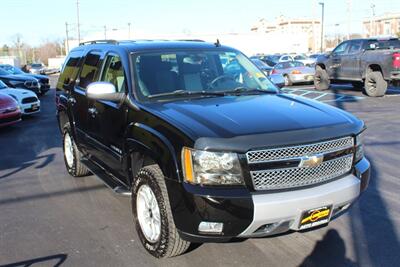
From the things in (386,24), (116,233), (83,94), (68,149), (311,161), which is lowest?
(116,233)

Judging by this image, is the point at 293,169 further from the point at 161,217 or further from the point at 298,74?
the point at 298,74

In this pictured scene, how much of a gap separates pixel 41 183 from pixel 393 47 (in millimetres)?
13738

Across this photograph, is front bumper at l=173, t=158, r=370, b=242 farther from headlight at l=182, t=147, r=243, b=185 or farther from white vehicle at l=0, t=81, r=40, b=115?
white vehicle at l=0, t=81, r=40, b=115

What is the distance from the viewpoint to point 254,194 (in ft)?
11.3

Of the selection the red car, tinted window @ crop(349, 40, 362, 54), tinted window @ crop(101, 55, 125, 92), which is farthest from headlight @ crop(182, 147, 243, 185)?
tinted window @ crop(349, 40, 362, 54)

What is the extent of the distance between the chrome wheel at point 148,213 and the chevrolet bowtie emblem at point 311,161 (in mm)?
1232

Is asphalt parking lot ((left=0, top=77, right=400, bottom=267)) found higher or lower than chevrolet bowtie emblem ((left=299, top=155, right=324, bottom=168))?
lower

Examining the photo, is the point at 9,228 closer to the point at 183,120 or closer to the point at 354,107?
the point at 183,120

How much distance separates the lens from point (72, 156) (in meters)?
6.76

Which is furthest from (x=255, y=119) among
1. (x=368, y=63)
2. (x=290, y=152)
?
(x=368, y=63)

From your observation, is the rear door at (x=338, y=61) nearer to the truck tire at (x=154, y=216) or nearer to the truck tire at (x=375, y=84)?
the truck tire at (x=375, y=84)

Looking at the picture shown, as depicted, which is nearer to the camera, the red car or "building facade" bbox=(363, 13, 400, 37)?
the red car

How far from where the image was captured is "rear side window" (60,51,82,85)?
253 inches

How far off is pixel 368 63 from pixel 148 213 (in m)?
14.2
